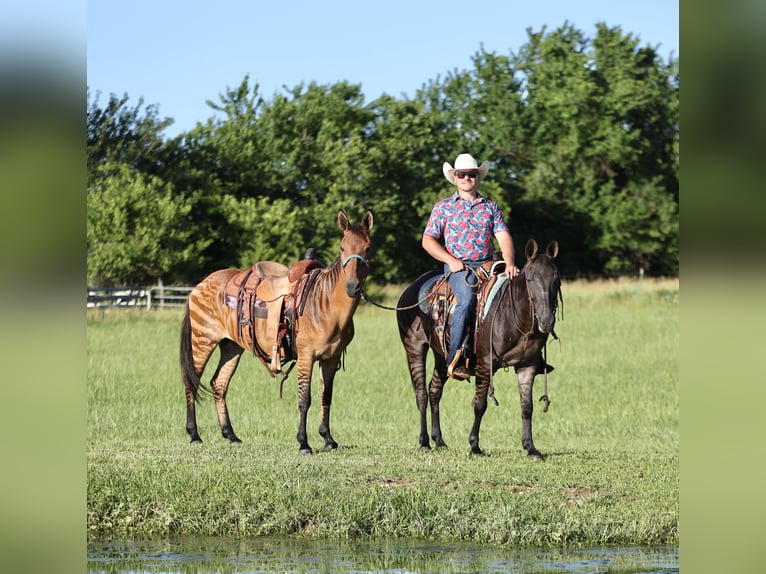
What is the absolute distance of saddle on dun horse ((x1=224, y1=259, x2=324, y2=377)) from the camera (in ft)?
40.0

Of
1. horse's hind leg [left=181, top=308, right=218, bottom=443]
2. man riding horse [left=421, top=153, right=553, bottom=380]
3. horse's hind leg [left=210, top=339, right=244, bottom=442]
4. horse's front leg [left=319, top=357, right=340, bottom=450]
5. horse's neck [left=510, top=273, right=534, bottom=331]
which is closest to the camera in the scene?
horse's neck [left=510, top=273, right=534, bottom=331]

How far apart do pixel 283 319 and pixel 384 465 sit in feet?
7.21

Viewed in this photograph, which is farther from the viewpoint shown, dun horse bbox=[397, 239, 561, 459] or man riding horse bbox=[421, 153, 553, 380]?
man riding horse bbox=[421, 153, 553, 380]

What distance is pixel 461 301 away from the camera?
11562 mm

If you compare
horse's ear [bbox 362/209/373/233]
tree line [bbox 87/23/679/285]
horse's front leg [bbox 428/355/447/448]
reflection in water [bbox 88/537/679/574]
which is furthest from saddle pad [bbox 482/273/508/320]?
tree line [bbox 87/23/679/285]

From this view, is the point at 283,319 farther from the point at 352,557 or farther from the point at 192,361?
the point at 352,557

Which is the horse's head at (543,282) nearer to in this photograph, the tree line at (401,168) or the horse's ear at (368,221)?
the horse's ear at (368,221)

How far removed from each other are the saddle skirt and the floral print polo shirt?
0.22 m

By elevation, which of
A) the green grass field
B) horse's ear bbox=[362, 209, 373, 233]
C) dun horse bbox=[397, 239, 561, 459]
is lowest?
the green grass field

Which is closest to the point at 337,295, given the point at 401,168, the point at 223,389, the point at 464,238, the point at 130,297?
the point at 464,238

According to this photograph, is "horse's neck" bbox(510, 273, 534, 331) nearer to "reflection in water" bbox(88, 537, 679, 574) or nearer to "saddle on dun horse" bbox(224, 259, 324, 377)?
"saddle on dun horse" bbox(224, 259, 324, 377)

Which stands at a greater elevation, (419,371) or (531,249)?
(531,249)

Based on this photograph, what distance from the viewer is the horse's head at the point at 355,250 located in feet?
35.3
